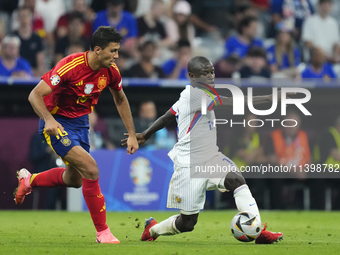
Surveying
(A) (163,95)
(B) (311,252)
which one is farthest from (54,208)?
(B) (311,252)

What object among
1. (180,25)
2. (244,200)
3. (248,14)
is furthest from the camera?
(248,14)

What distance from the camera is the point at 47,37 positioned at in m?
12.6

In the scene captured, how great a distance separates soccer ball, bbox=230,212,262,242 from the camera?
5266 mm

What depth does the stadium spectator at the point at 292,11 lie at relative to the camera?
14.0 metres

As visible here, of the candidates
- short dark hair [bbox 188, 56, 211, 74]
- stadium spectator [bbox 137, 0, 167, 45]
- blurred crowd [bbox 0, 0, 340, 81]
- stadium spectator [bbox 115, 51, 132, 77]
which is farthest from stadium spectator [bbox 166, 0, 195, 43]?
short dark hair [bbox 188, 56, 211, 74]

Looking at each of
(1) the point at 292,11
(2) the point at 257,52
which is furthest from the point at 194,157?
(1) the point at 292,11

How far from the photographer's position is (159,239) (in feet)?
21.0

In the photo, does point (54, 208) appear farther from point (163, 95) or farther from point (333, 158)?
point (333, 158)

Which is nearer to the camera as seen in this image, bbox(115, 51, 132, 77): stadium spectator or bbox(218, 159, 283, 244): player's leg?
bbox(218, 159, 283, 244): player's leg

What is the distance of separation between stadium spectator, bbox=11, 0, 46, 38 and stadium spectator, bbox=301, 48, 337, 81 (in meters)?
5.82

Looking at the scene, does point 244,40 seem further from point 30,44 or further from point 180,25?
point 30,44

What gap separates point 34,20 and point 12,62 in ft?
6.29

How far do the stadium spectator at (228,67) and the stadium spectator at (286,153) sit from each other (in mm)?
1552

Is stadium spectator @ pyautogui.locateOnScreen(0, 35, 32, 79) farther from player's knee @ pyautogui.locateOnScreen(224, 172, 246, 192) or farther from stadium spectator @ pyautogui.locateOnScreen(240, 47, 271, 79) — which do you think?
player's knee @ pyautogui.locateOnScreen(224, 172, 246, 192)
